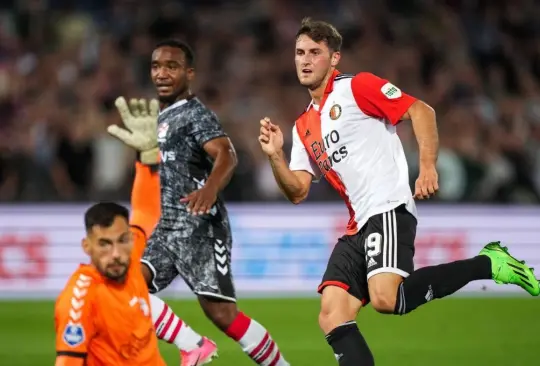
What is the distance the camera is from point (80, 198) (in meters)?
13.6

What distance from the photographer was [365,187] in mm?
6578

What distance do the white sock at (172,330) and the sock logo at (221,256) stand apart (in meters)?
0.45

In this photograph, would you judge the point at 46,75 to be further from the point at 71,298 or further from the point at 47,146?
the point at 71,298

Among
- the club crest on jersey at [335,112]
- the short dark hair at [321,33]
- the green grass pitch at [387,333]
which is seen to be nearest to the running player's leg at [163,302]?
the green grass pitch at [387,333]

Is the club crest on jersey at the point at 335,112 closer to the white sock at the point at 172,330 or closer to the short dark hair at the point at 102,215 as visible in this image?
the white sock at the point at 172,330

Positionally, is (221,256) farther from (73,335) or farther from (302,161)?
(73,335)

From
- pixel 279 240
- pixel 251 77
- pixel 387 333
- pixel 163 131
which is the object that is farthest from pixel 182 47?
pixel 251 77

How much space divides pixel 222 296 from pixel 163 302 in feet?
1.31

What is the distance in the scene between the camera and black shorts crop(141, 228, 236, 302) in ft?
24.1

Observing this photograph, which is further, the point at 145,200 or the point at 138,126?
the point at 138,126

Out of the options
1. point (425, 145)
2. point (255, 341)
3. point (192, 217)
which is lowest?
point (255, 341)

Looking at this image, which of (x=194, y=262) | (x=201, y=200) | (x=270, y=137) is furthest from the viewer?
(x=194, y=262)

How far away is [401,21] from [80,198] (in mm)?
5711

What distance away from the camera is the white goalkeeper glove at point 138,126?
6.39 meters
